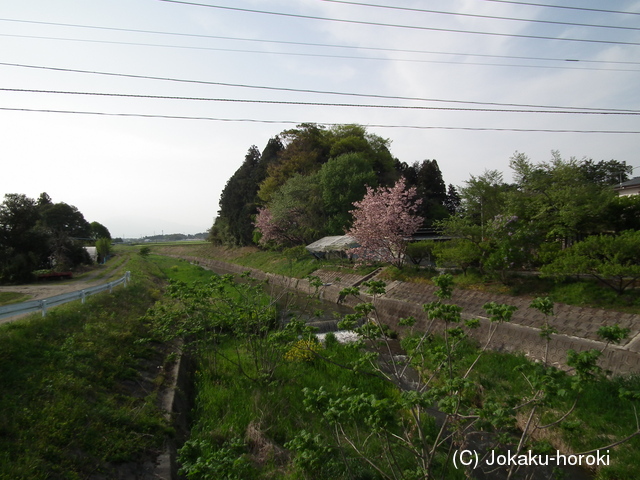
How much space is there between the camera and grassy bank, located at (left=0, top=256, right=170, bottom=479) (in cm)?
436

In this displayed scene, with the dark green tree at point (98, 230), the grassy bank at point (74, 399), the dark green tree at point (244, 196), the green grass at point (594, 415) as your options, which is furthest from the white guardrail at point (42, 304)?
the dark green tree at point (98, 230)

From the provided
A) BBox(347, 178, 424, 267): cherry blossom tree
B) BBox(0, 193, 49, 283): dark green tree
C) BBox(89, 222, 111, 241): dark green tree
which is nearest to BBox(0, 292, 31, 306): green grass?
BBox(0, 193, 49, 283): dark green tree

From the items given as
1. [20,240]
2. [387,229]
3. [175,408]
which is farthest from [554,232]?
[20,240]

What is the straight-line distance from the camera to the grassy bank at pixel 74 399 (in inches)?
171

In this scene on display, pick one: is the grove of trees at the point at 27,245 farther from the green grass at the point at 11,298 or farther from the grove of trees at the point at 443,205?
the grove of trees at the point at 443,205

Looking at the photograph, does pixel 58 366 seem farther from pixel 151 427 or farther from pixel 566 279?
pixel 566 279

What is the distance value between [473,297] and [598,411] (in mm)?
6478

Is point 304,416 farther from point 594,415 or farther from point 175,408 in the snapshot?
point 594,415

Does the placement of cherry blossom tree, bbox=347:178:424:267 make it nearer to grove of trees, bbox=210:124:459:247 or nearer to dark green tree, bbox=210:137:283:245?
grove of trees, bbox=210:124:459:247

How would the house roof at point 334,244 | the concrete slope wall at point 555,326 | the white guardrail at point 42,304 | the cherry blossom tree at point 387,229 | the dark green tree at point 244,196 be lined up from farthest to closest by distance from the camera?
the dark green tree at point 244,196, the house roof at point 334,244, the cherry blossom tree at point 387,229, the concrete slope wall at point 555,326, the white guardrail at point 42,304

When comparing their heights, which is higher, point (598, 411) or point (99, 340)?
point (99, 340)

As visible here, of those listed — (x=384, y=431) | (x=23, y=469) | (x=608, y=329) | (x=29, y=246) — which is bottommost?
(x=23, y=469)

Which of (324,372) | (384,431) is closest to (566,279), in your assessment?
(324,372)

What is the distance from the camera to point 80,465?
173 inches
